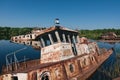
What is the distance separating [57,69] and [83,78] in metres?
4.99

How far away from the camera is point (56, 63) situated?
2356 cm

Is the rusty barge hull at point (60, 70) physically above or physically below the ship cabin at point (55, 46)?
below

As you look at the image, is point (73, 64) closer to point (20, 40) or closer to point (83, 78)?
point (83, 78)

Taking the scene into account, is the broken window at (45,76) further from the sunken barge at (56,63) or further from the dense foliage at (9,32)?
the dense foliage at (9,32)

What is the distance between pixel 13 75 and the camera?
Answer: 21.7 metres

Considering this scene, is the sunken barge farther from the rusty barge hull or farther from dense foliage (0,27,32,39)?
dense foliage (0,27,32,39)

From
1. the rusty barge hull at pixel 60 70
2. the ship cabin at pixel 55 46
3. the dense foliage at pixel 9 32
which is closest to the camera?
the rusty barge hull at pixel 60 70

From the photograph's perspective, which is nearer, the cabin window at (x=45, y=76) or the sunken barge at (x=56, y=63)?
the sunken barge at (x=56, y=63)

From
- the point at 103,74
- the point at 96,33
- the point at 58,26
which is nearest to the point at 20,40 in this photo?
the point at 96,33

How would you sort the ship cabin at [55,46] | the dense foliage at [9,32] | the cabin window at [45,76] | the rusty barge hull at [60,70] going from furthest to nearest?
1. the dense foliage at [9,32]
2. the ship cabin at [55,46]
3. the cabin window at [45,76]
4. the rusty barge hull at [60,70]

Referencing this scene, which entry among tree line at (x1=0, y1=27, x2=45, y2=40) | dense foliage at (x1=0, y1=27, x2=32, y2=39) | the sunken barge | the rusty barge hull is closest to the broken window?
the sunken barge

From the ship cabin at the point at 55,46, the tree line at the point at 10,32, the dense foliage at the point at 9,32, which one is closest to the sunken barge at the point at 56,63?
the ship cabin at the point at 55,46

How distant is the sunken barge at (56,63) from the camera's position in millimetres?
21969

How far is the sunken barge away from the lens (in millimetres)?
21969
